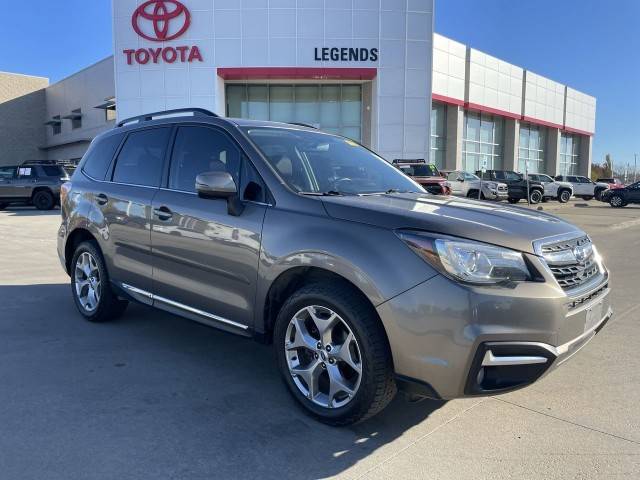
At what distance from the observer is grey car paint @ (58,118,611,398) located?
2.58 m

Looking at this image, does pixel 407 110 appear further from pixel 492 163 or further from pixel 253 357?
pixel 253 357

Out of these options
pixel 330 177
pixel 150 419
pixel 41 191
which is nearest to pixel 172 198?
pixel 330 177

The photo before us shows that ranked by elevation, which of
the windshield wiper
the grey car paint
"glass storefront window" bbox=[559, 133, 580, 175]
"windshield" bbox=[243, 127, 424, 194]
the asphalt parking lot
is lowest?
the asphalt parking lot

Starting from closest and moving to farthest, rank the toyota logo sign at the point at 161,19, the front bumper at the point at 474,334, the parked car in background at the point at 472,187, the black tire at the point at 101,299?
the front bumper at the point at 474,334 → the black tire at the point at 101,299 → the toyota logo sign at the point at 161,19 → the parked car in background at the point at 472,187

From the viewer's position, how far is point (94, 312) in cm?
510

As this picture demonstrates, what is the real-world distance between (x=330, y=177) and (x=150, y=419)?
2.00 meters

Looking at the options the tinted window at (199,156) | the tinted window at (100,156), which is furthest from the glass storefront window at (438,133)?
the tinted window at (199,156)

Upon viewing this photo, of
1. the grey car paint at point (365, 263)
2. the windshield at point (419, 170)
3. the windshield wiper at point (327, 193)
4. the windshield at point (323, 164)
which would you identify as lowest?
the grey car paint at point (365, 263)

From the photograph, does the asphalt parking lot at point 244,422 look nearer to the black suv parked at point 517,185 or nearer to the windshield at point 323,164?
the windshield at point 323,164

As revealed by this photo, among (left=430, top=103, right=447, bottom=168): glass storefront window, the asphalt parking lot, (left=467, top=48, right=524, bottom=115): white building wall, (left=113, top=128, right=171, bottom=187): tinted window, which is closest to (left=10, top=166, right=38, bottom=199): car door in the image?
the asphalt parking lot

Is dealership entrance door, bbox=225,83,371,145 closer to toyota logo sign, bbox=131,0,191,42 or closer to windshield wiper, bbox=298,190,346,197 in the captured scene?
toyota logo sign, bbox=131,0,191,42

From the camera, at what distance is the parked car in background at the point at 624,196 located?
1104 inches

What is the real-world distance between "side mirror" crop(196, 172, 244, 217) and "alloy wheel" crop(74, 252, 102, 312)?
212cm

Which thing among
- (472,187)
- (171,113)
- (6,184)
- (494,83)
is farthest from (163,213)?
(494,83)
